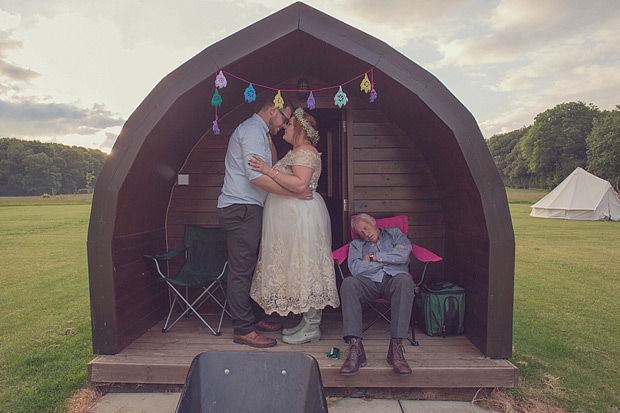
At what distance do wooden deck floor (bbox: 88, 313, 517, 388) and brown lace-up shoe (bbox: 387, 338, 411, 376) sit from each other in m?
0.06

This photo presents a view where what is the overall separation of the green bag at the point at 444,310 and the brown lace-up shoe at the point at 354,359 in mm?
836

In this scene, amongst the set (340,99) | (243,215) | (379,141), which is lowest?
(243,215)

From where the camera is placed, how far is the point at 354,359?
2.59 meters

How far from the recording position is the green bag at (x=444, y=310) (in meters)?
3.19

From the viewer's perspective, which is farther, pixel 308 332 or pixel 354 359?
pixel 308 332

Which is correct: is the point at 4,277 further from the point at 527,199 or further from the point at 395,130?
the point at 527,199

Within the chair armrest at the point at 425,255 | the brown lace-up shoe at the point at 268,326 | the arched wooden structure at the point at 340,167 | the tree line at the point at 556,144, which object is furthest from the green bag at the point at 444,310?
the tree line at the point at 556,144

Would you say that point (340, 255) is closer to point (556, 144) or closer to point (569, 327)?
point (569, 327)

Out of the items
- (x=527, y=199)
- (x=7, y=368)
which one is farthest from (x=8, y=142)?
(x=527, y=199)

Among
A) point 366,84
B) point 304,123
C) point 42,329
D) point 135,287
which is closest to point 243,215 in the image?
point 304,123

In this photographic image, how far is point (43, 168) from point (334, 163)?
30939 millimetres

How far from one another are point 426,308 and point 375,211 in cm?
107

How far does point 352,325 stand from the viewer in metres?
2.71

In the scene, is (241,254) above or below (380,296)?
above
